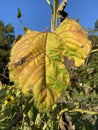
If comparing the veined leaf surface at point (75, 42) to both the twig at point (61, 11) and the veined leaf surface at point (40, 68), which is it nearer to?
the veined leaf surface at point (40, 68)

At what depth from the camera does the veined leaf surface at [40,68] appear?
911mm

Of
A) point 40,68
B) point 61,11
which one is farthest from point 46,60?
point 61,11

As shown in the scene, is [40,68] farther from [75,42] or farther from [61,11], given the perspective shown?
[61,11]

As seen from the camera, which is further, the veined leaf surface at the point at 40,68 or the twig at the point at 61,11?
the twig at the point at 61,11

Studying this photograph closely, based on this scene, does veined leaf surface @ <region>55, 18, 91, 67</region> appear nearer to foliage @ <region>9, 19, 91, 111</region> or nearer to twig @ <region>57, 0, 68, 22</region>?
foliage @ <region>9, 19, 91, 111</region>

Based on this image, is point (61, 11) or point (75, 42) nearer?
point (75, 42)

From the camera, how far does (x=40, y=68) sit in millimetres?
969

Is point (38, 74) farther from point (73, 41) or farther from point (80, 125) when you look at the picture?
point (80, 125)

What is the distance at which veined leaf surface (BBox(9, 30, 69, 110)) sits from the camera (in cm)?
91

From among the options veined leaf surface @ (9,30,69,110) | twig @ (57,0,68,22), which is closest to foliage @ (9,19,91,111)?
veined leaf surface @ (9,30,69,110)

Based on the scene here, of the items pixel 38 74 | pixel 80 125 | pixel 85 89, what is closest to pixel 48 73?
pixel 38 74

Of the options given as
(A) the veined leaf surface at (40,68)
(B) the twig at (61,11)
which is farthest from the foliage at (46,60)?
(B) the twig at (61,11)

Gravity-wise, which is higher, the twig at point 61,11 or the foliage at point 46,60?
the twig at point 61,11

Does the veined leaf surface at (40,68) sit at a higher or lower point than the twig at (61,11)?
lower
